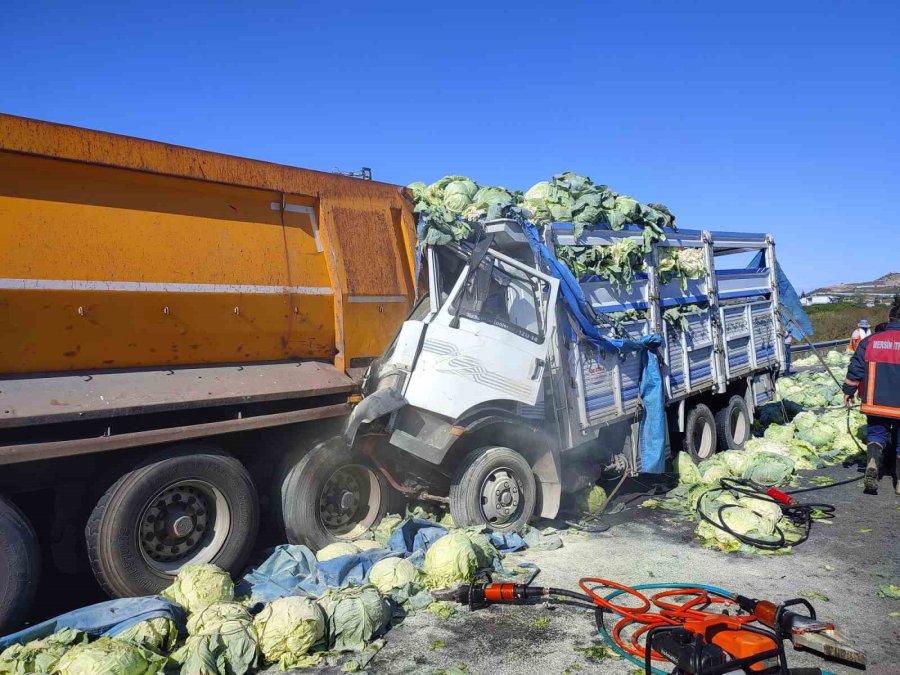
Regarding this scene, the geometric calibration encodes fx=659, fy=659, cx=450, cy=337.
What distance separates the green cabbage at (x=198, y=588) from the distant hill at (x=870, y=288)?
1642 inches

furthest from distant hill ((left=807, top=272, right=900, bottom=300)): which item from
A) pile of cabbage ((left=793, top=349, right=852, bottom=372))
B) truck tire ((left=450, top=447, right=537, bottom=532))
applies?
truck tire ((left=450, top=447, right=537, bottom=532))

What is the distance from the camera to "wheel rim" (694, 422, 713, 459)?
8.55 metres

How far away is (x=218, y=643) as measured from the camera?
11.5 feet

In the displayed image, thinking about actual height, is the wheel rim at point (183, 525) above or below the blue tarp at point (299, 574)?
above

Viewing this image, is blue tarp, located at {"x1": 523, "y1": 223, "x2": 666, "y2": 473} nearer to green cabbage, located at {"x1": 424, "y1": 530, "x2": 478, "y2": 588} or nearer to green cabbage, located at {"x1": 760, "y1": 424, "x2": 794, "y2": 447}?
green cabbage, located at {"x1": 424, "y1": 530, "x2": 478, "y2": 588}

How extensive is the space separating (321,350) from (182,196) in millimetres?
1597

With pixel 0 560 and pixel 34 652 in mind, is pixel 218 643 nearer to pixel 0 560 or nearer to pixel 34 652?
pixel 34 652

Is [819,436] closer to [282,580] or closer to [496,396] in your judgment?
[496,396]

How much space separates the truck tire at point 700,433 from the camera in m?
8.21


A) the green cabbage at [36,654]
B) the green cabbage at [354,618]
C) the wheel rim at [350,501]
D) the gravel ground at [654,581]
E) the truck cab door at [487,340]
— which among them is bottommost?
the gravel ground at [654,581]

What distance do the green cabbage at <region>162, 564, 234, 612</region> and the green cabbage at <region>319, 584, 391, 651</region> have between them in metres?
0.69

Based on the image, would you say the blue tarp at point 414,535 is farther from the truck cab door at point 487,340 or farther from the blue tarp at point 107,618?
the blue tarp at point 107,618

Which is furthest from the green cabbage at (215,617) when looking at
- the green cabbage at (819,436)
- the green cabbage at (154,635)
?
the green cabbage at (819,436)

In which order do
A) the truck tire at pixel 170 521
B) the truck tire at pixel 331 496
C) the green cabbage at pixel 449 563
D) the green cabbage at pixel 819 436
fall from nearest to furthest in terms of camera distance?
the truck tire at pixel 170 521 → the green cabbage at pixel 449 563 → the truck tire at pixel 331 496 → the green cabbage at pixel 819 436
